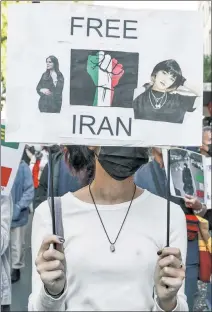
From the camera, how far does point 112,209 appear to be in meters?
2.41

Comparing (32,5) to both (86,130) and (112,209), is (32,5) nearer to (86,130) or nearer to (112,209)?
(86,130)

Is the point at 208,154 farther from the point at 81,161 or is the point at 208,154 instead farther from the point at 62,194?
the point at 81,161

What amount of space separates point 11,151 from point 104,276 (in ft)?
4.13

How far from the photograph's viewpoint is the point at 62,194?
121 inches

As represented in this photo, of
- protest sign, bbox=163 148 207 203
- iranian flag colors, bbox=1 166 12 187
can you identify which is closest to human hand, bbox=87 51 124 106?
iranian flag colors, bbox=1 166 12 187

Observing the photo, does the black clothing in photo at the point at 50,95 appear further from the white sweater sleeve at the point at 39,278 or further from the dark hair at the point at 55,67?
the white sweater sleeve at the point at 39,278

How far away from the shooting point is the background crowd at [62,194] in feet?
9.98

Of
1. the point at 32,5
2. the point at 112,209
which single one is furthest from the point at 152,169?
the point at 32,5

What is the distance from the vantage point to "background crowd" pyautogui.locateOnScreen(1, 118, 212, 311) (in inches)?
120

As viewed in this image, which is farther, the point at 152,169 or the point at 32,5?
the point at 152,169

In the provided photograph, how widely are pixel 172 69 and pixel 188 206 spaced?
78.1 inches

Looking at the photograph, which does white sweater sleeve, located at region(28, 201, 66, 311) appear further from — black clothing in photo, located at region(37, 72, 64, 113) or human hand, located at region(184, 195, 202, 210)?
human hand, located at region(184, 195, 202, 210)

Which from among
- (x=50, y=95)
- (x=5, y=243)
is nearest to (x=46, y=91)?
(x=50, y=95)

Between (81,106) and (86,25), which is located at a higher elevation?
(86,25)
